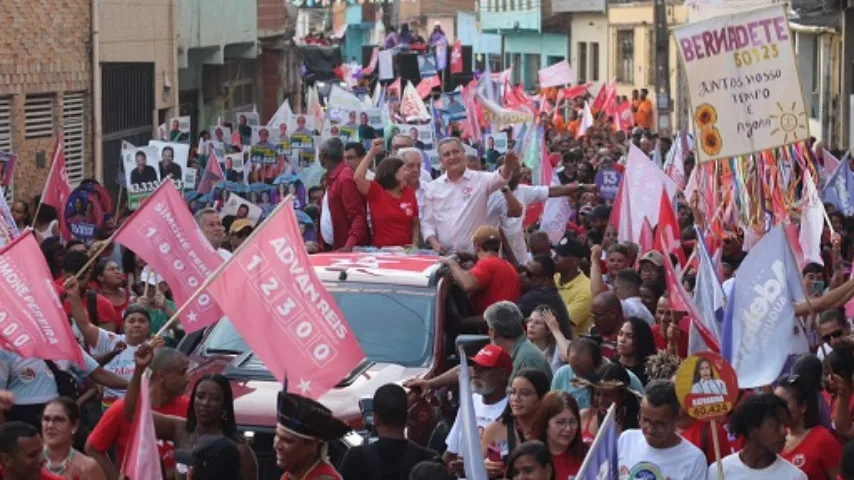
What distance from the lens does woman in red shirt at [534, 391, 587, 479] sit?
8531 millimetres

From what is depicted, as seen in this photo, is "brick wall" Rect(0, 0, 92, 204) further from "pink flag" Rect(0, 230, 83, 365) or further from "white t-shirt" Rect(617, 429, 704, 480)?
"white t-shirt" Rect(617, 429, 704, 480)

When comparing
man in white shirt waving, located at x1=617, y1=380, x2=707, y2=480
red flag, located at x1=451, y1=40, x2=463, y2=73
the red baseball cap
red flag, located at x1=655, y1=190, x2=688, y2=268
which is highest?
red flag, located at x1=451, y1=40, x2=463, y2=73

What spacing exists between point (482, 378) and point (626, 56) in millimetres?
52377

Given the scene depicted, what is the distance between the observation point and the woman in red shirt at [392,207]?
1412 cm

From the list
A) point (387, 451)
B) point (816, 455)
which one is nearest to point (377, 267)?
point (387, 451)

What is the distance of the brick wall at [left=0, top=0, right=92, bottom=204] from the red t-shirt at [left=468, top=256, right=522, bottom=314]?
11.7 metres

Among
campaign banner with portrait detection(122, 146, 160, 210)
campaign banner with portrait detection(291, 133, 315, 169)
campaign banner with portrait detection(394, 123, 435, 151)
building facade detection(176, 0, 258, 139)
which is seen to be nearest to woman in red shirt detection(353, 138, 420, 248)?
campaign banner with portrait detection(122, 146, 160, 210)

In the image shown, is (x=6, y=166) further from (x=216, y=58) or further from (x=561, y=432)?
(x=216, y=58)

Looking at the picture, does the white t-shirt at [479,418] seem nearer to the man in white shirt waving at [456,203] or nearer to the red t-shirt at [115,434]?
the red t-shirt at [115,434]

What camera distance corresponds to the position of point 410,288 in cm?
1169

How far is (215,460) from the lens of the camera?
25.5ft

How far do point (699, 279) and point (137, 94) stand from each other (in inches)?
731

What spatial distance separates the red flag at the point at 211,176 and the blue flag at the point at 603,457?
1404cm

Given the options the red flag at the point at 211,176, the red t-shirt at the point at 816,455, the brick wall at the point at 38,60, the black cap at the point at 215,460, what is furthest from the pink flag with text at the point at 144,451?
the brick wall at the point at 38,60
